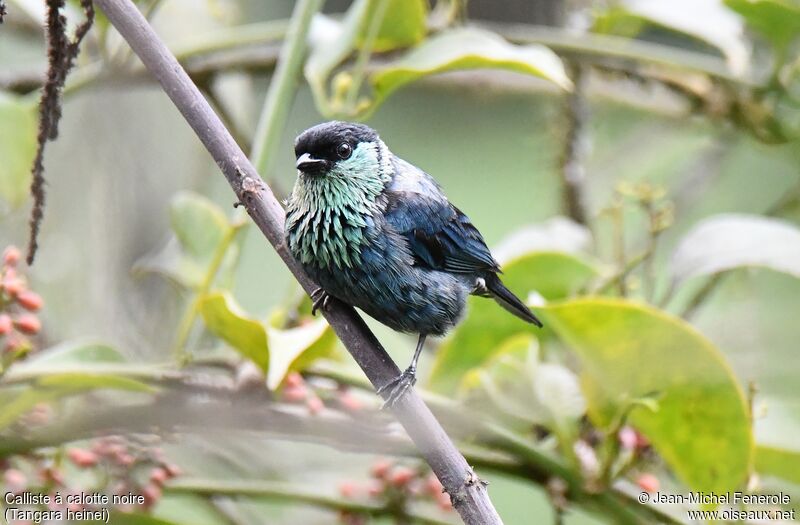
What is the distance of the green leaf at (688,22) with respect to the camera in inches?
90.1

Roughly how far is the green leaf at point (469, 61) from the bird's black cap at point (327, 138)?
10 cm

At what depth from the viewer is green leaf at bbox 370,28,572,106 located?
1.66 m

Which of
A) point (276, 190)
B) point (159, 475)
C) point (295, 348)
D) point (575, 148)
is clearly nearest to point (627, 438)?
point (295, 348)

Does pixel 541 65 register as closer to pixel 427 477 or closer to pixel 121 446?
pixel 427 477

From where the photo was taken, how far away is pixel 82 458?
5.10ft

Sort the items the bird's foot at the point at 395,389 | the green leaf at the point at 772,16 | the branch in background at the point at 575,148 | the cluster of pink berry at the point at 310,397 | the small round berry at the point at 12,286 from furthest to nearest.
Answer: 1. the branch in background at the point at 575,148
2. the green leaf at the point at 772,16
3. the cluster of pink berry at the point at 310,397
4. the small round berry at the point at 12,286
5. the bird's foot at the point at 395,389

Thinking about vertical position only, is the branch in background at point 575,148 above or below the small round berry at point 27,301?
above

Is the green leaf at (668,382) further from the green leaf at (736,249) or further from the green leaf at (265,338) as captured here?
the green leaf at (265,338)

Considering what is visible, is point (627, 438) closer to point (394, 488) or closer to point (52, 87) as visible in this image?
point (394, 488)

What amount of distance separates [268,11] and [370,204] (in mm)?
3476

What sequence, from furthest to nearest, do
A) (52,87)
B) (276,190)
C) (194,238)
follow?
(276,190) → (194,238) → (52,87)

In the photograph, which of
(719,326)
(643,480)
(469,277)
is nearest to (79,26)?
(469,277)

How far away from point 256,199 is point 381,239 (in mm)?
379

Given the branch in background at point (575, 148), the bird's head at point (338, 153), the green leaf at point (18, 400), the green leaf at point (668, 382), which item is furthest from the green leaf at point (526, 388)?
the branch in background at point (575, 148)
